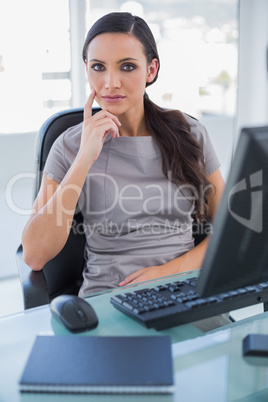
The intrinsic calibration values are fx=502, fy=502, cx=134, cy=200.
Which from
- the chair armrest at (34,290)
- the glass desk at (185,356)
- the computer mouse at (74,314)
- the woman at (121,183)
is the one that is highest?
the woman at (121,183)

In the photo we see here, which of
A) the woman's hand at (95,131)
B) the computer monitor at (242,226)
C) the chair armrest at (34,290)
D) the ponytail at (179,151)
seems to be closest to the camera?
the computer monitor at (242,226)

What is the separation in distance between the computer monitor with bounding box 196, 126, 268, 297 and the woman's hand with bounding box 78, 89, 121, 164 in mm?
731

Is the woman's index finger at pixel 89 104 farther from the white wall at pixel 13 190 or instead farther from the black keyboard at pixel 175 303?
the white wall at pixel 13 190

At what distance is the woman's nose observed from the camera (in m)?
1.47

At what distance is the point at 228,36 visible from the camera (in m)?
3.54

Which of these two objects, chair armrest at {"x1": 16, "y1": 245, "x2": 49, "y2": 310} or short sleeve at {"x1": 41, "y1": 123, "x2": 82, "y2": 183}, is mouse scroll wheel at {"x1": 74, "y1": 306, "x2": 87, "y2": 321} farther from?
short sleeve at {"x1": 41, "y1": 123, "x2": 82, "y2": 183}

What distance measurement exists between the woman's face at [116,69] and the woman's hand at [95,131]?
4 cm

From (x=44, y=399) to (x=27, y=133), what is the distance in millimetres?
2271

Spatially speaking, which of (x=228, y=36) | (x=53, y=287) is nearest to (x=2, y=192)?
(x=53, y=287)

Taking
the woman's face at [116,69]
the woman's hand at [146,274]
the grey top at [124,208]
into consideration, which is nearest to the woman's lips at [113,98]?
the woman's face at [116,69]

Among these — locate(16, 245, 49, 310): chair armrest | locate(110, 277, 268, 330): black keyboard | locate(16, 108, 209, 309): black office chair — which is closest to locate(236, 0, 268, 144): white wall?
locate(16, 108, 209, 309): black office chair

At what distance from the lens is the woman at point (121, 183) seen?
4.80 ft

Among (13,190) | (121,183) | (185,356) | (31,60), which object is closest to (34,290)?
(121,183)

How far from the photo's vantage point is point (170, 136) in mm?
1630
